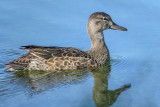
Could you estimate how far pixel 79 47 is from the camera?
11.3m

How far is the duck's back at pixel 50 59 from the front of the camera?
10.1m

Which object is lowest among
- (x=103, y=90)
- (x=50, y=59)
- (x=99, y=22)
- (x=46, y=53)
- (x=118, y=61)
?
(x=103, y=90)

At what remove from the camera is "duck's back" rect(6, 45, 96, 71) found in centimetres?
1009

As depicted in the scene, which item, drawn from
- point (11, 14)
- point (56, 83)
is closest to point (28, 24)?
point (11, 14)

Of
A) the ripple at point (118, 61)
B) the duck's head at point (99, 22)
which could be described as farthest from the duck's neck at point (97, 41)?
the ripple at point (118, 61)

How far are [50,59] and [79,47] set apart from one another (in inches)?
52.0

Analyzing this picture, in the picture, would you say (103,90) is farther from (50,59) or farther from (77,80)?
(50,59)

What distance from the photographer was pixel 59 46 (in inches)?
443

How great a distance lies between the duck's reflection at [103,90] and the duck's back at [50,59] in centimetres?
44

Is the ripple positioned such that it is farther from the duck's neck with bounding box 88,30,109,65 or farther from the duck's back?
the duck's back

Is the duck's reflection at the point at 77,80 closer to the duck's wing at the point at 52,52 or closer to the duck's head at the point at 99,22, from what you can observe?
→ the duck's wing at the point at 52,52

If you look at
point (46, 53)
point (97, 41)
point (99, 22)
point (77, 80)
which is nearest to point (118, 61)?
point (97, 41)

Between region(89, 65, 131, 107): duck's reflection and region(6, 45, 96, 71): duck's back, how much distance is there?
17.3 inches

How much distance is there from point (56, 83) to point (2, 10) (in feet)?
14.3
